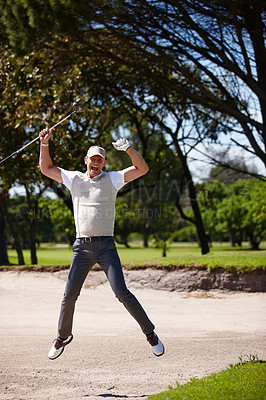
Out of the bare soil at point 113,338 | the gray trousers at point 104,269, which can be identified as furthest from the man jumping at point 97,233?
the bare soil at point 113,338

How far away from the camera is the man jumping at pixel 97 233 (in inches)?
200

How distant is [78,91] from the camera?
15.5 metres

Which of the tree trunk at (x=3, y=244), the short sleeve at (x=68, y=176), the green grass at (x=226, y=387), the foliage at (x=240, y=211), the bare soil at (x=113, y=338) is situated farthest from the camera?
the foliage at (x=240, y=211)

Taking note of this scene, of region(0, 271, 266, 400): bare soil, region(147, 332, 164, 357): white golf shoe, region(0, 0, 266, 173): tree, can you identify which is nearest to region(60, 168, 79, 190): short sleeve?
region(147, 332, 164, 357): white golf shoe

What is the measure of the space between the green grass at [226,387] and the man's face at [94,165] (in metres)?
2.28

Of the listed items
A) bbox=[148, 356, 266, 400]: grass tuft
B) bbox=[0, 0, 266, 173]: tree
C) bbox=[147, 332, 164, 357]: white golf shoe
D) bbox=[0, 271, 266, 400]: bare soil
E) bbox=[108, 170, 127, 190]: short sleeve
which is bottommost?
bbox=[0, 271, 266, 400]: bare soil

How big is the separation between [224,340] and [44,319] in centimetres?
346

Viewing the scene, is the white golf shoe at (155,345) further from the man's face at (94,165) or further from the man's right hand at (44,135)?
the man's right hand at (44,135)

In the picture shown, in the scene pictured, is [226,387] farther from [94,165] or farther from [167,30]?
[167,30]

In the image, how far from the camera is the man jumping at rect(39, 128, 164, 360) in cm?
508

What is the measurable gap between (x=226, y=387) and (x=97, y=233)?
1.92 metres

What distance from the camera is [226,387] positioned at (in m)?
4.43

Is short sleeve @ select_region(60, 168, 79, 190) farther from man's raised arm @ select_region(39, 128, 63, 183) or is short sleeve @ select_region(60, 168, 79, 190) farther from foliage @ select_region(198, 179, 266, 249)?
foliage @ select_region(198, 179, 266, 249)

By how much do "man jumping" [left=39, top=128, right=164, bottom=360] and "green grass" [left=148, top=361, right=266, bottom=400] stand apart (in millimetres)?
741
